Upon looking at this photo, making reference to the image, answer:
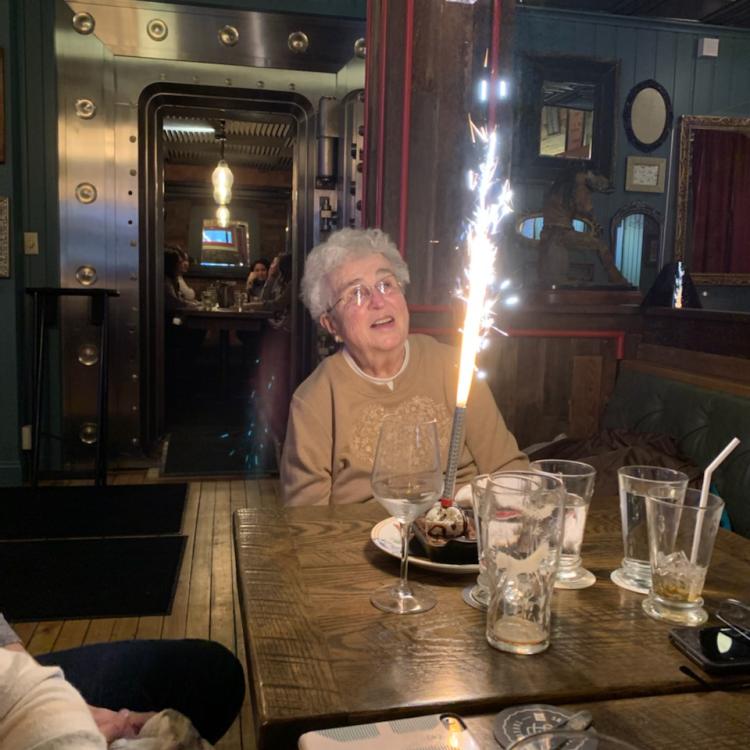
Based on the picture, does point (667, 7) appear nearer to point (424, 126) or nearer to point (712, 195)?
point (712, 195)

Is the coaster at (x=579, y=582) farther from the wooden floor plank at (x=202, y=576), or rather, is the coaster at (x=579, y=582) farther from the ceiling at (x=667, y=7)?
the ceiling at (x=667, y=7)

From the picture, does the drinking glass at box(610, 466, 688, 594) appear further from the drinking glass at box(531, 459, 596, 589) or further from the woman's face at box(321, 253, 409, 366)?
the woman's face at box(321, 253, 409, 366)

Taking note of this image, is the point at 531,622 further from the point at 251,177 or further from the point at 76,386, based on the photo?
the point at 251,177

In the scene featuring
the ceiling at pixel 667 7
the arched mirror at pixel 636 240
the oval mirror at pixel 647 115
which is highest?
the ceiling at pixel 667 7

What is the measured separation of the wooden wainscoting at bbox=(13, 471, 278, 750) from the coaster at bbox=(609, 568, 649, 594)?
1261mm

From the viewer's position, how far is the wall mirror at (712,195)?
5773 millimetres

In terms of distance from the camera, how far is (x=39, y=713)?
57 centimetres

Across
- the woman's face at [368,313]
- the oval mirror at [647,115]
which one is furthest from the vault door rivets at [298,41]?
the woman's face at [368,313]

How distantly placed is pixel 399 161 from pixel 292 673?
2279mm

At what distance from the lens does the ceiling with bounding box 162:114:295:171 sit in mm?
7477

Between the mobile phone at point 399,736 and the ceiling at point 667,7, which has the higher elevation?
the ceiling at point 667,7

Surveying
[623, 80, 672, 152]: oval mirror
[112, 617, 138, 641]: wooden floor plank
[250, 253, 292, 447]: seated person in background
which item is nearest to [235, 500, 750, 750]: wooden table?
[112, 617, 138, 641]: wooden floor plank

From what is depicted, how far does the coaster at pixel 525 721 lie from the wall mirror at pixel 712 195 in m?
5.63

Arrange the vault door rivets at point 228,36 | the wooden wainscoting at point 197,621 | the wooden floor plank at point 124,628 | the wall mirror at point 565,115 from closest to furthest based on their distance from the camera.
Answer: the wooden wainscoting at point 197,621
the wooden floor plank at point 124,628
the vault door rivets at point 228,36
the wall mirror at point 565,115
